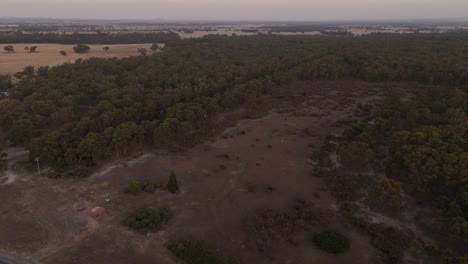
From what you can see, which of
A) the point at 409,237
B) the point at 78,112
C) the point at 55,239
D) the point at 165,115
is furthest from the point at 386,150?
the point at 78,112

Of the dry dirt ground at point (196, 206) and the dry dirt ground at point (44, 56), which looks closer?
the dry dirt ground at point (196, 206)

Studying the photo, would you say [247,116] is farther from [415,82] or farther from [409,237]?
[415,82]

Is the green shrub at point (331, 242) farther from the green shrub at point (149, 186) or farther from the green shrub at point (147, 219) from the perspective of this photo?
the green shrub at point (149, 186)

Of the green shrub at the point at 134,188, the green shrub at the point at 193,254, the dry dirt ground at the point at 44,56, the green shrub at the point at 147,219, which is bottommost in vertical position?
the green shrub at the point at 193,254

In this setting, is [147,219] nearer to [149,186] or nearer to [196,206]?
[196,206]

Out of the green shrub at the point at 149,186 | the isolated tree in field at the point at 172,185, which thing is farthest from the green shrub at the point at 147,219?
the green shrub at the point at 149,186

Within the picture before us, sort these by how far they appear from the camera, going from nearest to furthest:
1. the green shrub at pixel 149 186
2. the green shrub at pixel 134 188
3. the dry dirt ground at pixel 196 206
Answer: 1. the dry dirt ground at pixel 196 206
2. the green shrub at pixel 134 188
3. the green shrub at pixel 149 186

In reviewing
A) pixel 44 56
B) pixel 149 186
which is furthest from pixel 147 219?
pixel 44 56
